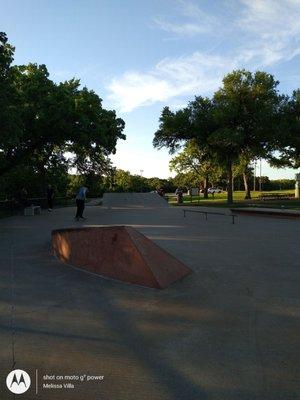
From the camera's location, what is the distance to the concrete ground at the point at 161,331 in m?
3.80

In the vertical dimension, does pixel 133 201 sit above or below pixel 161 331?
above

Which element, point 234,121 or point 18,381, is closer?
point 18,381

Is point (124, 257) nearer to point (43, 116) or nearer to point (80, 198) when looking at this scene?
point (80, 198)

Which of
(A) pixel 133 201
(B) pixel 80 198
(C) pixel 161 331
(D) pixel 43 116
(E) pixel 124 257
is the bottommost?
(C) pixel 161 331

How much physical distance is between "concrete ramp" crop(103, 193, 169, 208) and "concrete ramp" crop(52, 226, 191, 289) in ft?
72.4

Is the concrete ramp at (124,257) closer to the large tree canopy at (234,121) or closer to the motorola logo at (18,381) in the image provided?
the motorola logo at (18,381)

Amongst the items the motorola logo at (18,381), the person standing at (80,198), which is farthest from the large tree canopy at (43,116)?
the motorola logo at (18,381)

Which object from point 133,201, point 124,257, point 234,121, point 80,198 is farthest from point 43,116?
point 124,257

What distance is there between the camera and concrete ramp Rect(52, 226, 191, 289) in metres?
7.37

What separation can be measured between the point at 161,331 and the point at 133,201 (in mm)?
27549

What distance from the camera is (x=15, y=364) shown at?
4160 mm

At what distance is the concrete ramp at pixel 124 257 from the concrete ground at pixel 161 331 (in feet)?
0.70

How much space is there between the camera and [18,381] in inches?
151

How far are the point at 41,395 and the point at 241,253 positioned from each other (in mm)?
7075
